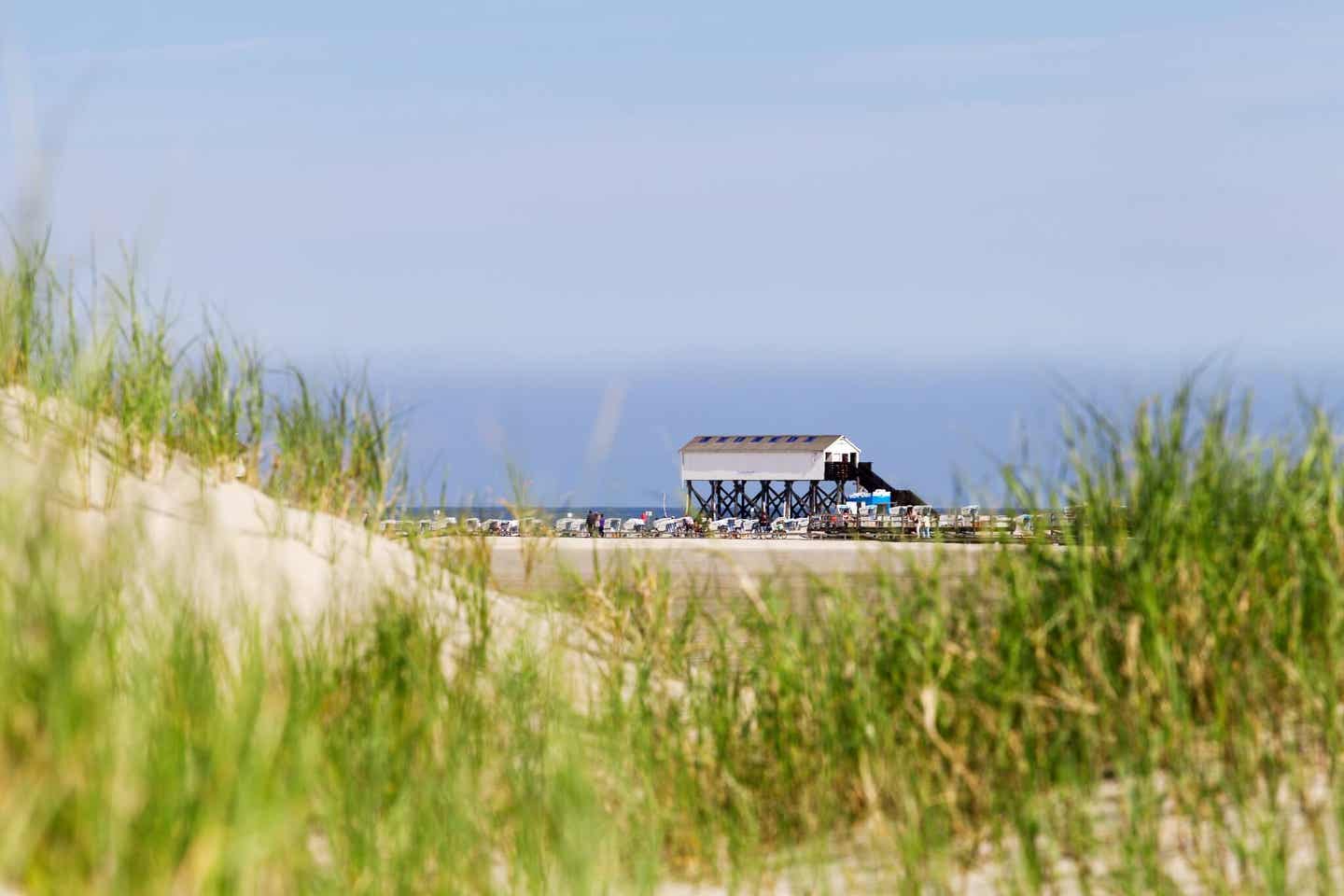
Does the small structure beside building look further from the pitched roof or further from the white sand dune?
the white sand dune

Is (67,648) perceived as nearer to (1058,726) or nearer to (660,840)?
(660,840)

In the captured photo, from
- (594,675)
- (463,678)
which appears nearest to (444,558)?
(594,675)

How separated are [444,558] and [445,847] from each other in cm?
253

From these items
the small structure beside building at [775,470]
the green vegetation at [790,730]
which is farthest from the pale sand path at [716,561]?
the small structure beside building at [775,470]

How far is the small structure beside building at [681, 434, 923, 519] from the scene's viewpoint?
1467 inches

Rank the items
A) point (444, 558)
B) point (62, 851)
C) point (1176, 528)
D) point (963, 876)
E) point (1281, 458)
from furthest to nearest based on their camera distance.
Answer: point (444, 558)
point (1281, 458)
point (1176, 528)
point (963, 876)
point (62, 851)

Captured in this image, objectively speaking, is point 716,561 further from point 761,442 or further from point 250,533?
point 761,442

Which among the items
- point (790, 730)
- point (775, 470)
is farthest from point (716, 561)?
point (775, 470)

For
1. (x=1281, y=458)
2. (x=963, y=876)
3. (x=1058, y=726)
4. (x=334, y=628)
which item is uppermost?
(x=1281, y=458)

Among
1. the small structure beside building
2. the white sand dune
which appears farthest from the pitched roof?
the white sand dune

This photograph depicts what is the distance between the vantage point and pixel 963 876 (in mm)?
3045

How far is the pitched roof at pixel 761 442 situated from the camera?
124ft

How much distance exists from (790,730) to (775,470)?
3352 cm

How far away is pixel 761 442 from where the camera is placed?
127 feet
